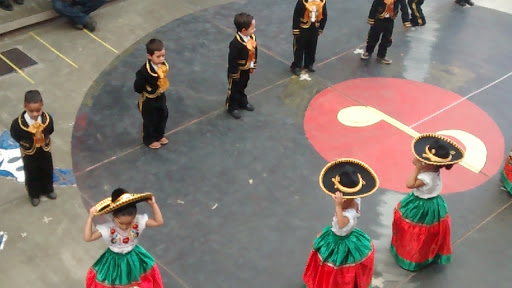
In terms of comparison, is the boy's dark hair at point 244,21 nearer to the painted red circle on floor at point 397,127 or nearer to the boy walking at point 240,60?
the boy walking at point 240,60

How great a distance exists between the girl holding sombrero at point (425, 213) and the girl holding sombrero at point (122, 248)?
236cm

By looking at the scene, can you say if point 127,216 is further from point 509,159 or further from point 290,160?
point 509,159

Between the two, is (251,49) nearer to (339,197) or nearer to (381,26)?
(381,26)

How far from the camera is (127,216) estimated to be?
4656 millimetres

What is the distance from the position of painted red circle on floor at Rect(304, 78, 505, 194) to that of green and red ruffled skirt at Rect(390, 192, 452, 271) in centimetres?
128

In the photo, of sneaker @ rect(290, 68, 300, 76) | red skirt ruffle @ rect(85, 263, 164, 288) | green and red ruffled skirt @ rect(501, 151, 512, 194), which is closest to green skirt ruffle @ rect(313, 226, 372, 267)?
red skirt ruffle @ rect(85, 263, 164, 288)

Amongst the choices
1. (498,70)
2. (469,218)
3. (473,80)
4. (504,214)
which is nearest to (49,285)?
(469,218)

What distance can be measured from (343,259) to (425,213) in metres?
1.04

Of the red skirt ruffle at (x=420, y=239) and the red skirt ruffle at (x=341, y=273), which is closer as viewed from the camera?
the red skirt ruffle at (x=341, y=273)

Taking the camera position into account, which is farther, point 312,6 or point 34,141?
point 312,6

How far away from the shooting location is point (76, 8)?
10094 millimetres

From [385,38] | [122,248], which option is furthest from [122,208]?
[385,38]

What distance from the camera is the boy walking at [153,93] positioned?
6.95 m

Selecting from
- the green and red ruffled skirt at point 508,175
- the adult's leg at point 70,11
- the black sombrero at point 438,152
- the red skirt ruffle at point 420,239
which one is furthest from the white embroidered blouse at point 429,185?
the adult's leg at point 70,11
